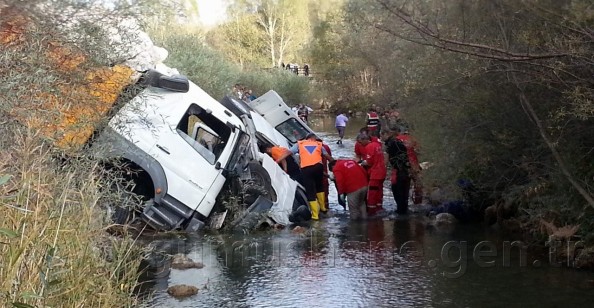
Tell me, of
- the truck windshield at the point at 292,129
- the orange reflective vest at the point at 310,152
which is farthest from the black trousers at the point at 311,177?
the truck windshield at the point at 292,129

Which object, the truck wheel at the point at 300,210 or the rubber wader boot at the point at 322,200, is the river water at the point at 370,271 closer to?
the truck wheel at the point at 300,210

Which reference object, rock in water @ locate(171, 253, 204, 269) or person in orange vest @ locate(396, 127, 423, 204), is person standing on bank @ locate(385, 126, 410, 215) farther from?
rock in water @ locate(171, 253, 204, 269)

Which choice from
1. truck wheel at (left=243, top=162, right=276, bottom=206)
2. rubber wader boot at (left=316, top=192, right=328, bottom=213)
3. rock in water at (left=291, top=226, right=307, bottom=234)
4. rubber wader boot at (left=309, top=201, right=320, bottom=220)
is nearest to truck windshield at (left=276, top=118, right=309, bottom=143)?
rubber wader boot at (left=316, top=192, right=328, bottom=213)

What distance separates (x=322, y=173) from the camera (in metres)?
13.1

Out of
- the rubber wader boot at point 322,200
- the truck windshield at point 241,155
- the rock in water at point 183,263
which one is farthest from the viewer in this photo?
the rubber wader boot at point 322,200

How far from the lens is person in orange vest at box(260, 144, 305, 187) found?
13.2 metres

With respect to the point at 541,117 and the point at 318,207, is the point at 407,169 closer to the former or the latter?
the point at 318,207

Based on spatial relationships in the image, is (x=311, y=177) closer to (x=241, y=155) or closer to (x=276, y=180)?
(x=276, y=180)

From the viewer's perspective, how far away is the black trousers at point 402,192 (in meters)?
13.3

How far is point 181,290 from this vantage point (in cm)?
794

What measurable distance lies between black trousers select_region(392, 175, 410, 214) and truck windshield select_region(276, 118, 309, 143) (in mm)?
3342

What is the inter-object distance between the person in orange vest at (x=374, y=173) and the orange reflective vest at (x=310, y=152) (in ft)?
2.65

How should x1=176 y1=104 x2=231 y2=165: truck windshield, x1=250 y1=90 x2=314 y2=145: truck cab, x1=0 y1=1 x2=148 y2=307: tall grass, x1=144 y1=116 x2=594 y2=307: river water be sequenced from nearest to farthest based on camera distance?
1. x1=0 y1=1 x2=148 y2=307: tall grass
2. x1=144 y1=116 x2=594 y2=307: river water
3. x1=176 y1=104 x2=231 y2=165: truck windshield
4. x1=250 y1=90 x2=314 y2=145: truck cab

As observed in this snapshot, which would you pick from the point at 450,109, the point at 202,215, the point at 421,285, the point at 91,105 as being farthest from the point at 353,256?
the point at 91,105
